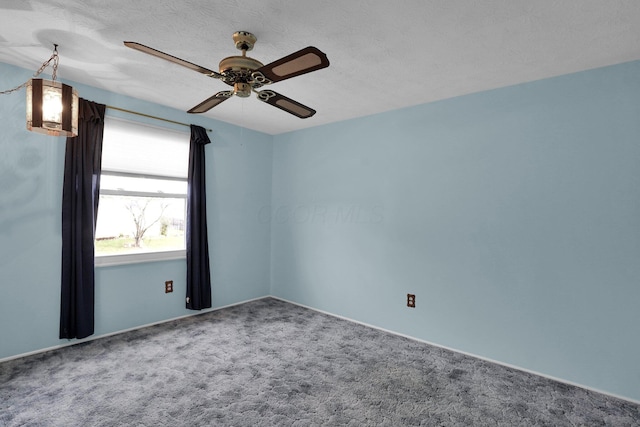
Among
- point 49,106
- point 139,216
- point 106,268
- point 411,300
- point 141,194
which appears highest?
point 49,106

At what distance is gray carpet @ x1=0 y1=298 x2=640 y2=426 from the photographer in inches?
80.8

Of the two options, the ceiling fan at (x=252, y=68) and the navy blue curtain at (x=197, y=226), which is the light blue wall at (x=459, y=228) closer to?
the navy blue curtain at (x=197, y=226)

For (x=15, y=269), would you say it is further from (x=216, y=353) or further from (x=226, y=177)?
(x=226, y=177)

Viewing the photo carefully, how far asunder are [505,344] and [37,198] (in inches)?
169

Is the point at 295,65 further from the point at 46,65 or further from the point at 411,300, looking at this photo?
the point at 411,300

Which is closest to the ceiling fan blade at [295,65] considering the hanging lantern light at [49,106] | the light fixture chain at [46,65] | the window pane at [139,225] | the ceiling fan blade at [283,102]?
the ceiling fan blade at [283,102]

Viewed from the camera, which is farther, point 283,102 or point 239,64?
point 283,102

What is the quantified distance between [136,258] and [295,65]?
2848mm

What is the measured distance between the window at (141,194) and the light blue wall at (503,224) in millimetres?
1789

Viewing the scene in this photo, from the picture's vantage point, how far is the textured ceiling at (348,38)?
180 centimetres

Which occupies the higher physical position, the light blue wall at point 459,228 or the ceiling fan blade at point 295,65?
the ceiling fan blade at point 295,65

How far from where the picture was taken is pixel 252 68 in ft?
5.90

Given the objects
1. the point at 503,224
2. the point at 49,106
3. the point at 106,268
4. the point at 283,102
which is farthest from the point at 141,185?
the point at 503,224

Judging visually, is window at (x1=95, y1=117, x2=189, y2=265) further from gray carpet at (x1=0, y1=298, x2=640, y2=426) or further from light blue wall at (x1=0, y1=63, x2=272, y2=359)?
gray carpet at (x1=0, y1=298, x2=640, y2=426)
